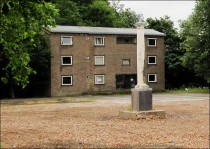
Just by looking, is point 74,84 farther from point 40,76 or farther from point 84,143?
point 84,143

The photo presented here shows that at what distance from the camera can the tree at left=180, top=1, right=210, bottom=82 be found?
49.8 m

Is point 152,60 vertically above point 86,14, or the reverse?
point 86,14

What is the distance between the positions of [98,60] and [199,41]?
1283 cm

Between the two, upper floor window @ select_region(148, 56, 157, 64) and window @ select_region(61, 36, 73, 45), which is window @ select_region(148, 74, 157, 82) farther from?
window @ select_region(61, 36, 73, 45)

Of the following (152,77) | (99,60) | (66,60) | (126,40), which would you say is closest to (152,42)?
(126,40)

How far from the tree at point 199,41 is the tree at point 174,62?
645 cm

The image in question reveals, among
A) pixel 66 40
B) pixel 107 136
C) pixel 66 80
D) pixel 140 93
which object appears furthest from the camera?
pixel 66 40

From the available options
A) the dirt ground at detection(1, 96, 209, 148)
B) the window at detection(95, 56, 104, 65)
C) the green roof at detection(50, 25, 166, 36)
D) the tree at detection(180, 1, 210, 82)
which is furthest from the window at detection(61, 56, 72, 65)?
the dirt ground at detection(1, 96, 209, 148)

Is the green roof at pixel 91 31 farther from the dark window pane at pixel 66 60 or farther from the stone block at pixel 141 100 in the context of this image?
the stone block at pixel 141 100

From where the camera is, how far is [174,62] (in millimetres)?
58969

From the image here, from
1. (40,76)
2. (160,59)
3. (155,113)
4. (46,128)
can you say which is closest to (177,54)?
(160,59)

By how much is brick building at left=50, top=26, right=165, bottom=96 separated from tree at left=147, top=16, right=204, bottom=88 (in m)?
2.79

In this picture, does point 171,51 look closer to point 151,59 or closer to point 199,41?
point 151,59

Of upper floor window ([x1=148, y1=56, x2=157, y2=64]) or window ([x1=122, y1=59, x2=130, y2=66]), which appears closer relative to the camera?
window ([x1=122, y1=59, x2=130, y2=66])
